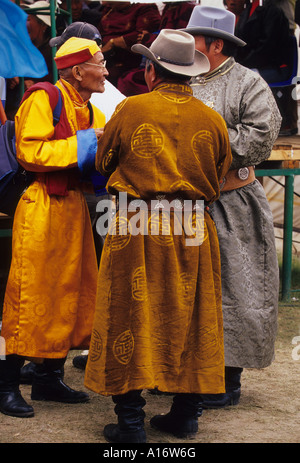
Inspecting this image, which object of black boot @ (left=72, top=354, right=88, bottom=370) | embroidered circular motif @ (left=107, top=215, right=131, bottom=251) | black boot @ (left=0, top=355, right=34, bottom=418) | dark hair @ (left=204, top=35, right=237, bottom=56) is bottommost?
black boot @ (left=72, top=354, right=88, bottom=370)

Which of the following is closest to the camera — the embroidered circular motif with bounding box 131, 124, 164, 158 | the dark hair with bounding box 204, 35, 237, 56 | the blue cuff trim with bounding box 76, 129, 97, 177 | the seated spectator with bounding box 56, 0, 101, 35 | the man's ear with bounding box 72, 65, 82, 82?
the embroidered circular motif with bounding box 131, 124, 164, 158

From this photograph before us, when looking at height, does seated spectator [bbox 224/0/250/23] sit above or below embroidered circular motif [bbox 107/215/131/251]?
below

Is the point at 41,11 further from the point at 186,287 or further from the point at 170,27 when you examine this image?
the point at 186,287

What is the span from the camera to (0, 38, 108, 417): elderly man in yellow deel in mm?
3445

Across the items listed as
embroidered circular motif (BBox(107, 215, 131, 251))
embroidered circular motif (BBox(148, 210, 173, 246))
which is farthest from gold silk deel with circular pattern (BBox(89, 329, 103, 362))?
embroidered circular motif (BBox(148, 210, 173, 246))

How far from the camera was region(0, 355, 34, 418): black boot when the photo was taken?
3.56 meters

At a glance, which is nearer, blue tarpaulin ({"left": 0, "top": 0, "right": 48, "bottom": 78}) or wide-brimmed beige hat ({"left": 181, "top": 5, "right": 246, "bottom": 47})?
wide-brimmed beige hat ({"left": 181, "top": 5, "right": 246, "bottom": 47})

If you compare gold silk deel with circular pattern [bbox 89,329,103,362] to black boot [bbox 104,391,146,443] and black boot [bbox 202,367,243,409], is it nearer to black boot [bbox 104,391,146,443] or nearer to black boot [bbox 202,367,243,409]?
black boot [bbox 104,391,146,443]

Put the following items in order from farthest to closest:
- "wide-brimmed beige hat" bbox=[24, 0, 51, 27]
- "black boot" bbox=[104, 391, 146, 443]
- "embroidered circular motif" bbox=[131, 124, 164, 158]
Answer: "wide-brimmed beige hat" bbox=[24, 0, 51, 27]
"black boot" bbox=[104, 391, 146, 443]
"embroidered circular motif" bbox=[131, 124, 164, 158]

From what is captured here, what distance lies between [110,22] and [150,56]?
4.39 m

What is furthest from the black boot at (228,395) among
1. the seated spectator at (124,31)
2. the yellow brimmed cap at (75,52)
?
the seated spectator at (124,31)

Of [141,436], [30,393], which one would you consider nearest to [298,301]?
[30,393]
